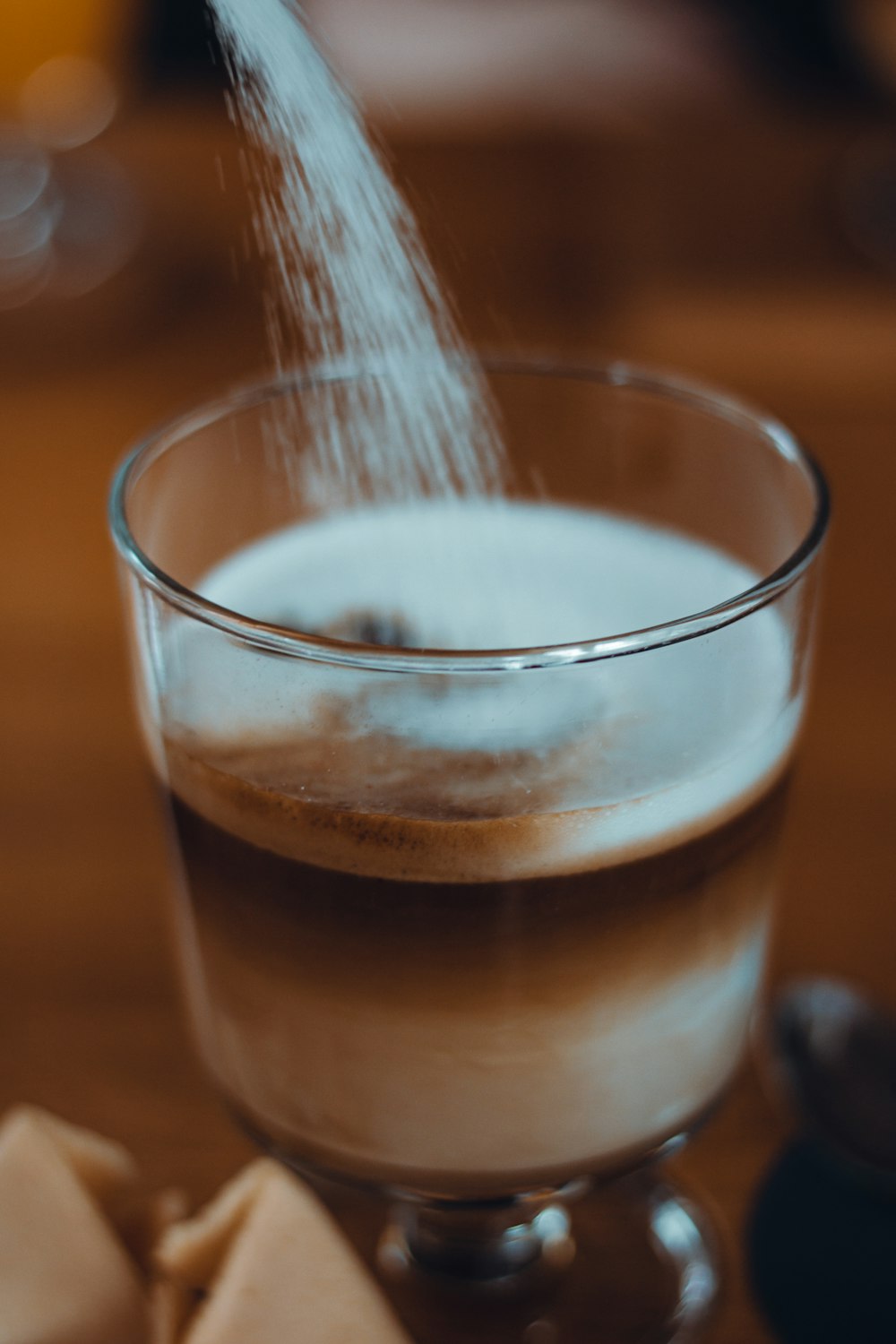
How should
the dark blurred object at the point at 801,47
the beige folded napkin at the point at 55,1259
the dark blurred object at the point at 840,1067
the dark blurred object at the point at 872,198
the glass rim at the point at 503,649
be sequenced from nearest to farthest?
the glass rim at the point at 503,649, the beige folded napkin at the point at 55,1259, the dark blurred object at the point at 840,1067, the dark blurred object at the point at 872,198, the dark blurred object at the point at 801,47

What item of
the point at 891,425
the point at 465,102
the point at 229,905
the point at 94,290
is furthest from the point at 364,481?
the point at 465,102

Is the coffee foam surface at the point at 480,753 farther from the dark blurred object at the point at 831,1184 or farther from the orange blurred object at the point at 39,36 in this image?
the orange blurred object at the point at 39,36

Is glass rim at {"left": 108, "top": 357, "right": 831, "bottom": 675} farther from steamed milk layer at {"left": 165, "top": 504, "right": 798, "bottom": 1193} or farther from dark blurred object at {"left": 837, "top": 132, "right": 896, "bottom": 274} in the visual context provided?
dark blurred object at {"left": 837, "top": 132, "right": 896, "bottom": 274}

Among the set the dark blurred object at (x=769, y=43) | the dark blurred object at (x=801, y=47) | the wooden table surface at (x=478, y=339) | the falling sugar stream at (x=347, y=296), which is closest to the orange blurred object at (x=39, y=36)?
the wooden table surface at (x=478, y=339)

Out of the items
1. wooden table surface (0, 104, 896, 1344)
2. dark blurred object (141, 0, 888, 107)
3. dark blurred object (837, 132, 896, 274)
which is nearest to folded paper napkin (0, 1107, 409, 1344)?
wooden table surface (0, 104, 896, 1344)

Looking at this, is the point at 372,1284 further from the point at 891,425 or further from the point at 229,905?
the point at 891,425

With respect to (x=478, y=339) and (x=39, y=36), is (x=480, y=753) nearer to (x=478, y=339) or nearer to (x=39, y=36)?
(x=478, y=339)
